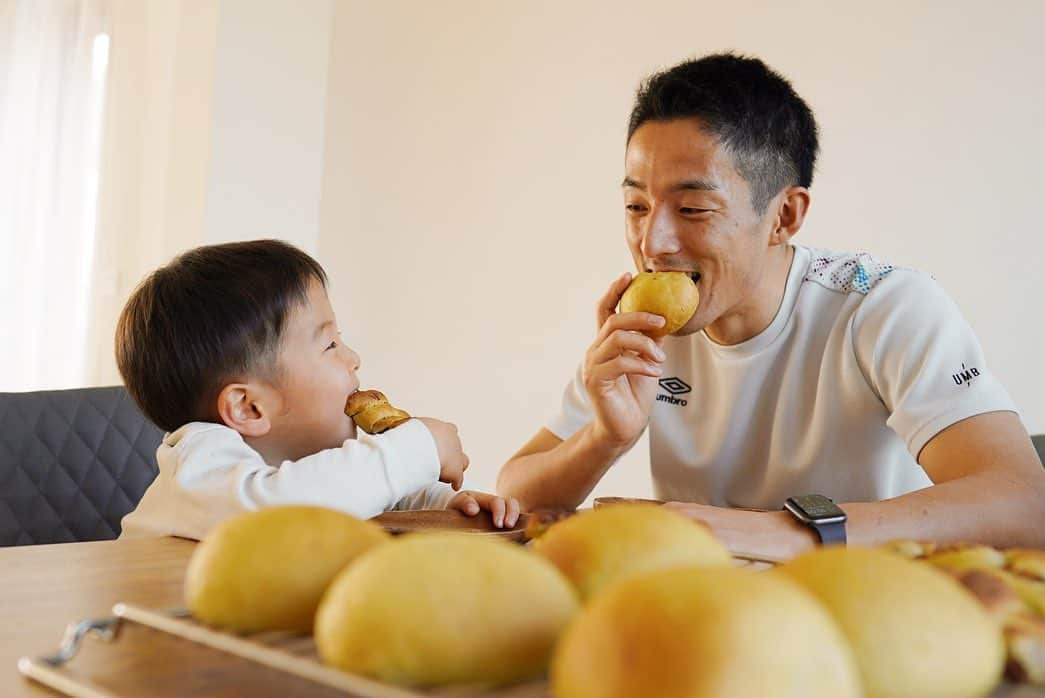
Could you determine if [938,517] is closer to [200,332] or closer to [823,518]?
[823,518]

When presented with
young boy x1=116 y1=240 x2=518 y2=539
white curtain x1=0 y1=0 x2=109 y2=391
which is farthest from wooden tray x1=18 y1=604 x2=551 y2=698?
white curtain x1=0 y1=0 x2=109 y2=391

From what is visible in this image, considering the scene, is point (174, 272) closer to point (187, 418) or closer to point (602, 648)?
point (187, 418)

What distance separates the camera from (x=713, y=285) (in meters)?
1.61

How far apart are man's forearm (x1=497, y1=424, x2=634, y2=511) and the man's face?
0.22 m

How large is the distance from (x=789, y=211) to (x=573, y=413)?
1.60 feet

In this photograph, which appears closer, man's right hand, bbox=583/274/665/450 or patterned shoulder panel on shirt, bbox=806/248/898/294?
man's right hand, bbox=583/274/665/450

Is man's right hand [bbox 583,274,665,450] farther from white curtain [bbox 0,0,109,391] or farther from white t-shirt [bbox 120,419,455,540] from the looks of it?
white curtain [bbox 0,0,109,391]

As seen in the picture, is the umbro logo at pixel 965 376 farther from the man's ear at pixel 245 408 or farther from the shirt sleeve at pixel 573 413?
the man's ear at pixel 245 408

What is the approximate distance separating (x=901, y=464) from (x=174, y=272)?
1080 millimetres

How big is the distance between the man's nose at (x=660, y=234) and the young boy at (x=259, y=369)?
1.50ft

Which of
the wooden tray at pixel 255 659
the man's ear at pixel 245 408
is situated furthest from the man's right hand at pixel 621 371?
the wooden tray at pixel 255 659

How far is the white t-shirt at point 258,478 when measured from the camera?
1.04m

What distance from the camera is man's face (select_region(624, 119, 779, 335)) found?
1570 mm

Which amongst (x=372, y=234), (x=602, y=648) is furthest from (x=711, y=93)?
(x=372, y=234)
